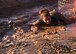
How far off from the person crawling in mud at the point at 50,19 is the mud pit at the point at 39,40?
0.54 ft

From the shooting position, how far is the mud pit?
436cm

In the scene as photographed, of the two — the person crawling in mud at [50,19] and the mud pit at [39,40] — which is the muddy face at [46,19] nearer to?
the person crawling in mud at [50,19]

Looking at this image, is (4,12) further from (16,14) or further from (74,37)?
(74,37)

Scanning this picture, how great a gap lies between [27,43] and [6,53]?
1.70 ft

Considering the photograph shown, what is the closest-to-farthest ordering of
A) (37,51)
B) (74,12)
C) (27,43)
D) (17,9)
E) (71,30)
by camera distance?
(37,51) < (27,43) < (71,30) < (74,12) < (17,9)

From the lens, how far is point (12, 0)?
757 centimetres

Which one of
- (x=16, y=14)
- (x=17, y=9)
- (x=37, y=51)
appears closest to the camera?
(x=37, y=51)

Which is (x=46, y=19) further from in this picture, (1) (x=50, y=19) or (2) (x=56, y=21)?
(2) (x=56, y=21)

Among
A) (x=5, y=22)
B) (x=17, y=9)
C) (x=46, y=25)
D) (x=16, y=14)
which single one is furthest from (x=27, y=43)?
(x=17, y=9)

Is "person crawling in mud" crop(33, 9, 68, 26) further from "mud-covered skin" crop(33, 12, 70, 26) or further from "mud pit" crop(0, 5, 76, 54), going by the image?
"mud pit" crop(0, 5, 76, 54)

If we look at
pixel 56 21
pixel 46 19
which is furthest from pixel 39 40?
pixel 56 21

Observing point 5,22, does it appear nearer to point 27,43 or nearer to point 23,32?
point 23,32

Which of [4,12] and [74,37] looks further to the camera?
[4,12]

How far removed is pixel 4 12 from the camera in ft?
23.4
